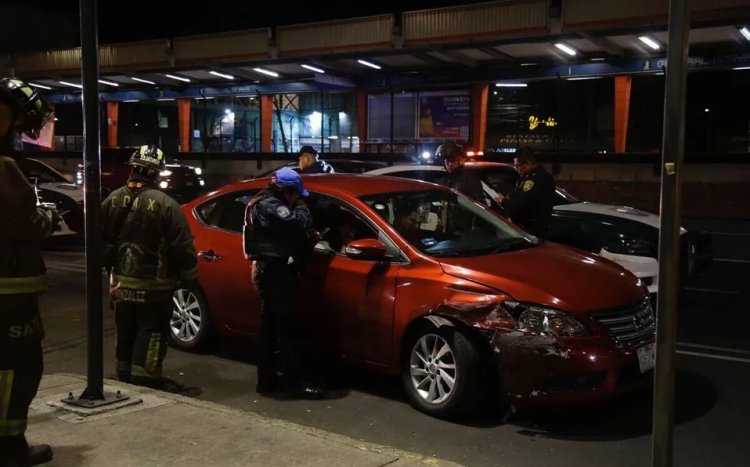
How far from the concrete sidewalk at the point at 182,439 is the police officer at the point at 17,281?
391 millimetres

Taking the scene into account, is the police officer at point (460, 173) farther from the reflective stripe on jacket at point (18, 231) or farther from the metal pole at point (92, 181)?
the reflective stripe on jacket at point (18, 231)

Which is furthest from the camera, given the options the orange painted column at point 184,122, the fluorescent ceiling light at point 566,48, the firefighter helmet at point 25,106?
the orange painted column at point 184,122

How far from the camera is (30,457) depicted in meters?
3.82

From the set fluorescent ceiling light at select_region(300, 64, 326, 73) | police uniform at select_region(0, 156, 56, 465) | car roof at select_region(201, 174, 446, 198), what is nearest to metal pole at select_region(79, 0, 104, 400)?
police uniform at select_region(0, 156, 56, 465)

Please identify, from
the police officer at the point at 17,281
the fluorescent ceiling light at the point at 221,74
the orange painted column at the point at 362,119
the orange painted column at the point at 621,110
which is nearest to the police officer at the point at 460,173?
the police officer at the point at 17,281

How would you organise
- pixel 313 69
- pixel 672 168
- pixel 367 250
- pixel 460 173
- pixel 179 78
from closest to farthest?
pixel 672 168
pixel 367 250
pixel 460 173
pixel 313 69
pixel 179 78

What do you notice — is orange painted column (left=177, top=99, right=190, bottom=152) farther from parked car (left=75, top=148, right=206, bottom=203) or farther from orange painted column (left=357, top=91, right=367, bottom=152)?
parked car (left=75, top=148, right=206, bottom=203)

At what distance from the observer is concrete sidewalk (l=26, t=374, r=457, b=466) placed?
3.96 metres

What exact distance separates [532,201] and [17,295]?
17.6ft

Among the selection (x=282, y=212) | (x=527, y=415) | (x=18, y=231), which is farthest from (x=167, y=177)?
(x=18, y=231)

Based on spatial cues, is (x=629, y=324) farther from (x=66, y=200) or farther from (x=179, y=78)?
(x=179, y=78)

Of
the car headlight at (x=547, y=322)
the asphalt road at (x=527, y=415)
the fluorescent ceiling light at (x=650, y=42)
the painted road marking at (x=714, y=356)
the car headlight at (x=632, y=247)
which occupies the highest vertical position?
the fluorescent ceiling light at (x=650, y=42)

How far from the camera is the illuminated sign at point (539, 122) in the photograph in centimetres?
2446

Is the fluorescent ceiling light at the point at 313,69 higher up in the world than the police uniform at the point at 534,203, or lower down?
higher up
